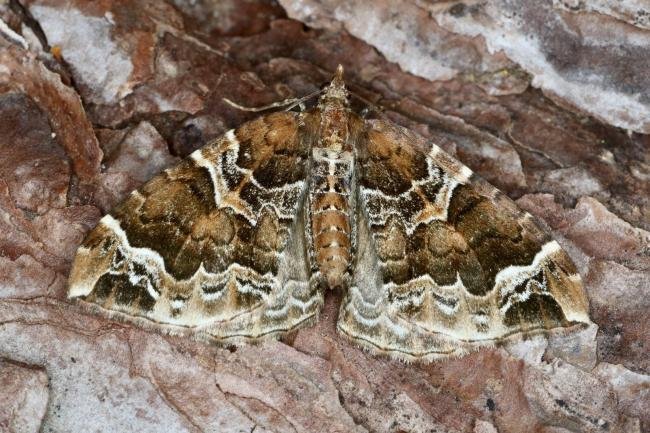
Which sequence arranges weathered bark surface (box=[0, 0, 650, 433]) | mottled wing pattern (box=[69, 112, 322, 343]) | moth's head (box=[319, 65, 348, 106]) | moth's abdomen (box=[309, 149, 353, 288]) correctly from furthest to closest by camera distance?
moth's head (box=[319, 65, 348, 106]) < moth's abdomen (box=[309, 149, 353, 288]) < mottled wing pattern (box=[69, 112, 322, 343]) < weathered bark surface (box=[0, 0, 650, 433])

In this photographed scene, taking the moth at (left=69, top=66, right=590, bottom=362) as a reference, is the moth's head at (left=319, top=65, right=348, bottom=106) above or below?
above

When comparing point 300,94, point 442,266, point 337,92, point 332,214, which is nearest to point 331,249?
point 332,214

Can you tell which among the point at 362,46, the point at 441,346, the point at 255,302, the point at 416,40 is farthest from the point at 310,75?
the point at 441,346

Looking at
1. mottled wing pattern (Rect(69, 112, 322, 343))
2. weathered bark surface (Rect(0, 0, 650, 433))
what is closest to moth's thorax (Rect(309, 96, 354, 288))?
mottled wing pattern (Rect(69, 112, 322, 343))

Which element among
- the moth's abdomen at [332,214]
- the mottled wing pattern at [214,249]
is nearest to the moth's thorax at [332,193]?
the moth's abdomen at [332,214]

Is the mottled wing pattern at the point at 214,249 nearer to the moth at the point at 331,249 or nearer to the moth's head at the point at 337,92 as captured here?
the moth at the point at 331,249

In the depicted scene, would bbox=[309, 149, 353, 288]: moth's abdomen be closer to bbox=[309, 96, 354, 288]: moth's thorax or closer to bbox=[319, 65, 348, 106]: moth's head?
bbox=[309, 96, 354, 288]: moth's thorax

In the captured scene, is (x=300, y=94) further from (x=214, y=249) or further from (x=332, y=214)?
(x=214, y=249)
